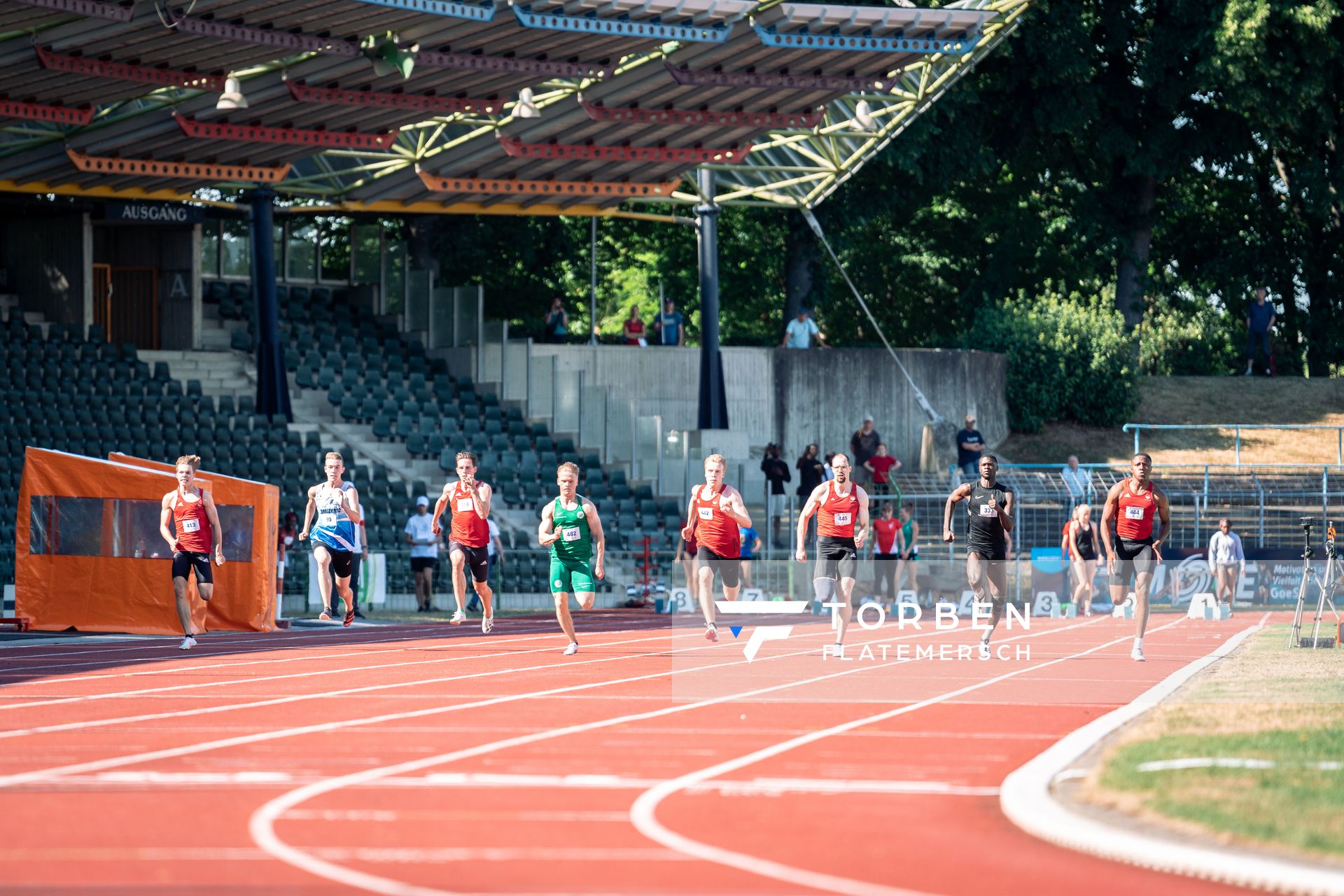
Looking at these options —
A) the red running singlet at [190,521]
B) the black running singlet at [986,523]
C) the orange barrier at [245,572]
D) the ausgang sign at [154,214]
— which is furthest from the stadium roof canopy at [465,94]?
the black running singlet at [986,523]

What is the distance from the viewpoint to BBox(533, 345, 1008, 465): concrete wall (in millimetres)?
42969

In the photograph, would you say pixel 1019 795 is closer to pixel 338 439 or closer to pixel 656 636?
pixel 656 636

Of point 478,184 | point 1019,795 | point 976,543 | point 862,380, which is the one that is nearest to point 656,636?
point 976,543

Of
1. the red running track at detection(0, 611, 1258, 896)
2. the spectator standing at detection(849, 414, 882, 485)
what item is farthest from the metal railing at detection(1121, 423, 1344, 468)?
the red running track at detection(0, 611, 1258, 896)

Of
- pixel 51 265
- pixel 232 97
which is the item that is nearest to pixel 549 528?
pixel 232 97

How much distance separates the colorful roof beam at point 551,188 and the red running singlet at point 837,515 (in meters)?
21.5

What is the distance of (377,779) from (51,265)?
107 ft

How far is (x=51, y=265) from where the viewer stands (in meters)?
40.6

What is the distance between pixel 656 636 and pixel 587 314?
41789mm

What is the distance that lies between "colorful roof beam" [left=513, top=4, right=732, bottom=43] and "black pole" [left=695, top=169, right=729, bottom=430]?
941cm

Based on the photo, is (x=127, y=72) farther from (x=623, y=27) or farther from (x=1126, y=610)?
(x=1126, y=610)

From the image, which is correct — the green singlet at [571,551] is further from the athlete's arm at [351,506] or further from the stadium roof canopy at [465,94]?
the stadium roof canopy at [465,94]

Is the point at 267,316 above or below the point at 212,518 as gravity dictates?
above

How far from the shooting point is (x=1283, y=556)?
34.4m
